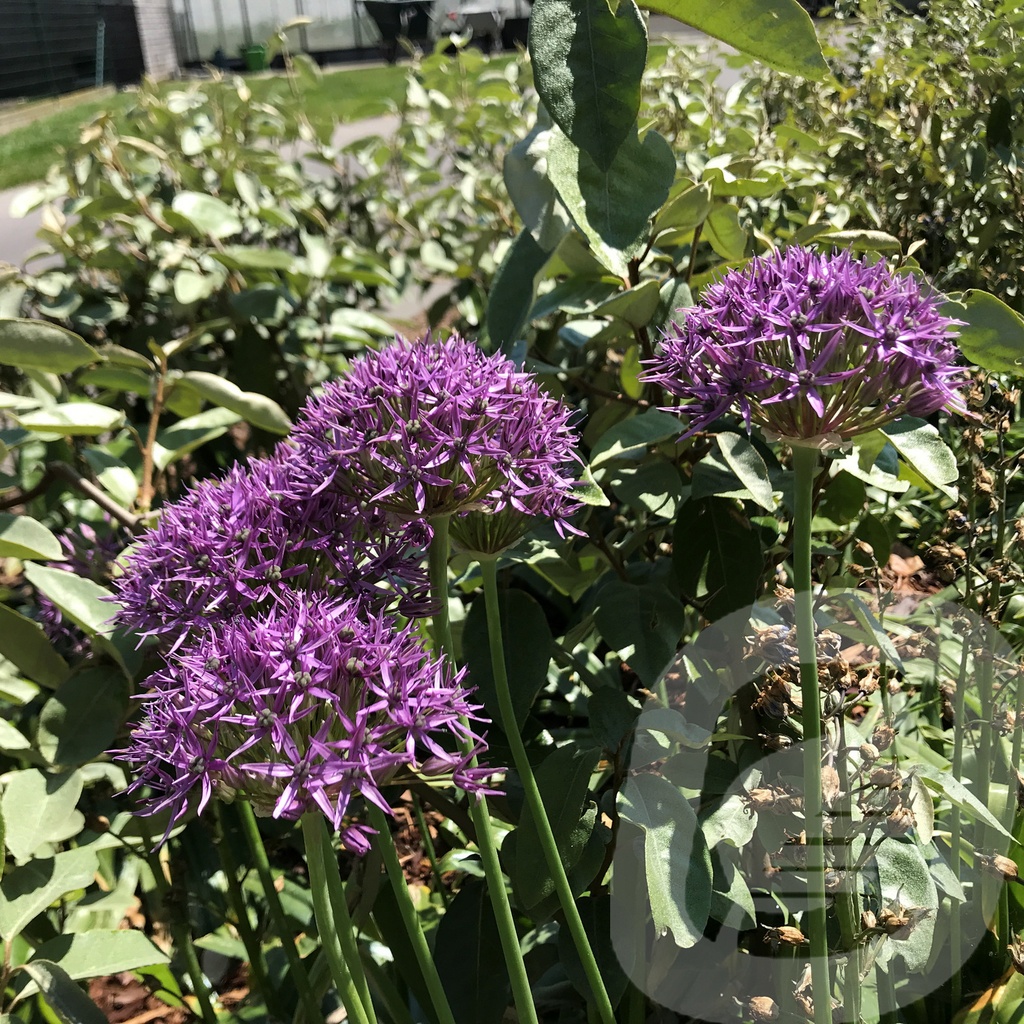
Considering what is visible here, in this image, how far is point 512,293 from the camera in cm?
120

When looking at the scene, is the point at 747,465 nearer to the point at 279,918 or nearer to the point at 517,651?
the point at 517,651

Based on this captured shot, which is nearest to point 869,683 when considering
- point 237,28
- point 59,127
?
point 59,127

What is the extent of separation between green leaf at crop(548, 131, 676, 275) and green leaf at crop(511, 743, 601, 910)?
1.52 ft

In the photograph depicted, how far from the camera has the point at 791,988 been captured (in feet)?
3.08

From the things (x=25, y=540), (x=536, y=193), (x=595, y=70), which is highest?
(x=595, y=70)

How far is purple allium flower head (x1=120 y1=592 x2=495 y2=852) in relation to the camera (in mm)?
689

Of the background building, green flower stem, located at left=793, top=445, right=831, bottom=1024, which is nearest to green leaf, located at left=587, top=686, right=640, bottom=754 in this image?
green flower stem, located at left=793, top=445, right=831, bottom=1024

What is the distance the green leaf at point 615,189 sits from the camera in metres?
0.87

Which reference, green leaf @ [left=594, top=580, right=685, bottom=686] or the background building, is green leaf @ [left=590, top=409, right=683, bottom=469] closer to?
green leaf @ [left=594, top=580, right=685, bottom=686]

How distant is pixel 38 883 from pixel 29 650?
0.29 m

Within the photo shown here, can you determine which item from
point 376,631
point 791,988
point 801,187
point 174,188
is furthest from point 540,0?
point 174,188

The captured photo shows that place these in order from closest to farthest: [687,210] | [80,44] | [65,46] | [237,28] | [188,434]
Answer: [687,210] < [188,434] < [65,46] < [80,44] < [237,28]

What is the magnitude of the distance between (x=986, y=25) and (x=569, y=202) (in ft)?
3.90

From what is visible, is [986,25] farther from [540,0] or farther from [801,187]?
[540,0]
